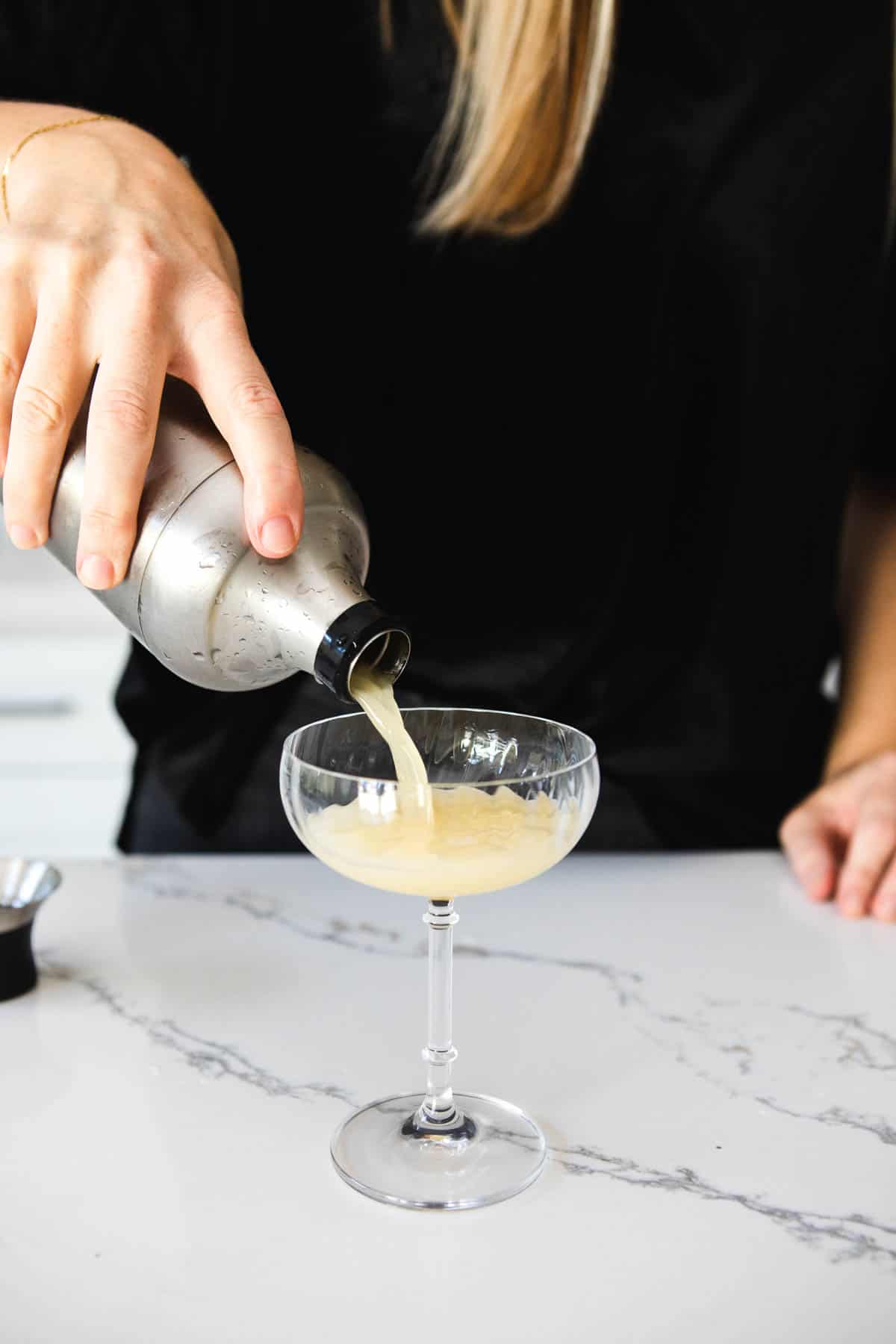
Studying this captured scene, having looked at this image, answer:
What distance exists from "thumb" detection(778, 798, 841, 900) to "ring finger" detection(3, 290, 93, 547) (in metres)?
0.79

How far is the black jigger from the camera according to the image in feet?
3.45

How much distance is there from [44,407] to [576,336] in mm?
687

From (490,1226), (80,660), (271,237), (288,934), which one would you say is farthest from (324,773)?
(80,660)

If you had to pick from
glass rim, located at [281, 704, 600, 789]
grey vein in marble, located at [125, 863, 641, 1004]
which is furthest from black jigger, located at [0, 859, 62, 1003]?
glass rim, located at [281, 704, 600, 789]

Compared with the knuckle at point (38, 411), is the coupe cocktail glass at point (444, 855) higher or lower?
lower

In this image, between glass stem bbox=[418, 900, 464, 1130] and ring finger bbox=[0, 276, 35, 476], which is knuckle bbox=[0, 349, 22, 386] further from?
glass stem bbox=[418, 900, 464, 1130]

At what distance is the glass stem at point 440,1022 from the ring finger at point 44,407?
1.22 feet

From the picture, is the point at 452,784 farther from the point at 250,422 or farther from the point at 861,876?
the point at 861,876

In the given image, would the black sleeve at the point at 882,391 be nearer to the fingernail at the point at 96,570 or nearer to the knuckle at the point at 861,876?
the knuckle at the point at 861,876

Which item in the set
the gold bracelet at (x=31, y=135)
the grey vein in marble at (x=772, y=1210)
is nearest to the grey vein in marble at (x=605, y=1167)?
the grey vein in marble at (x=772, y=1210)

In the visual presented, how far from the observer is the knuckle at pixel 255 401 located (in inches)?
33.0

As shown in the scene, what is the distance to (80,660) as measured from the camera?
104 inches

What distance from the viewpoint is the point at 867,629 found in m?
1.56

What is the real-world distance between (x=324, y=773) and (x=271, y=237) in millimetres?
769
